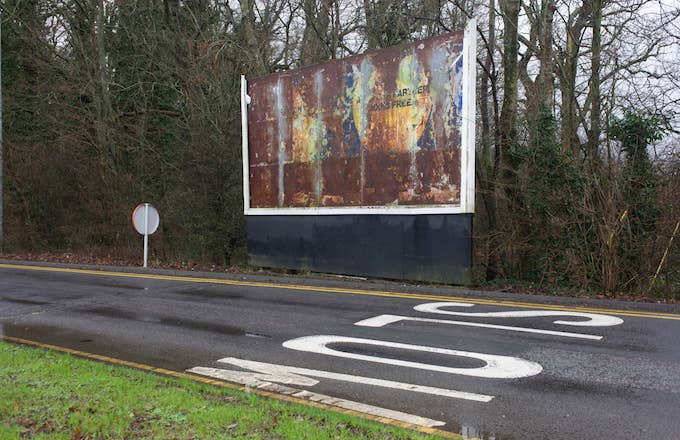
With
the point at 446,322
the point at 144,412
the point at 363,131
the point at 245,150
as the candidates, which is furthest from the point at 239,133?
the point at 144,412

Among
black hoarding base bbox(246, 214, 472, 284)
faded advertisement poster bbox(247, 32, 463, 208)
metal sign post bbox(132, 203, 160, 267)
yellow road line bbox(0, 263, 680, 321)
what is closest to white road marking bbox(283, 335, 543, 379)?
yellow road line bbox(0, 263, 680, 321)

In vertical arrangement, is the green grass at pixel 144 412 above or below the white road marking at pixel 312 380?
above

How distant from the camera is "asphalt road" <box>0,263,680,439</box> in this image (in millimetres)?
4930

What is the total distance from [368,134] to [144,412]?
33.6ft

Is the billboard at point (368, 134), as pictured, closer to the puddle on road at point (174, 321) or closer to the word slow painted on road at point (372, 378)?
the word slow painted on road at point (372, 378)

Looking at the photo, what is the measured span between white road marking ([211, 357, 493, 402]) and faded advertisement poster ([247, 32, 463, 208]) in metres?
7.08

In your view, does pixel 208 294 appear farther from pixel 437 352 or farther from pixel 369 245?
pixel 437 352

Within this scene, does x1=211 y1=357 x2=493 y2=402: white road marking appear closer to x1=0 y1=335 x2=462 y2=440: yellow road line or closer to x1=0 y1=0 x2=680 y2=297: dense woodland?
x1=0 y1=335 x2=462 y2=440: yellow road line

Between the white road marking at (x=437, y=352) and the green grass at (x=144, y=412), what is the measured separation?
6.02 feet

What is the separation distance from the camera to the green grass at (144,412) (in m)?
4.20

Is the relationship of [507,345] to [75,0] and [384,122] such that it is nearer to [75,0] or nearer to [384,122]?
[384,122]

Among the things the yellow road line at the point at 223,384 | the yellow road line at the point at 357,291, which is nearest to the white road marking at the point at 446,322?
the yellow road line at the point at 357,291

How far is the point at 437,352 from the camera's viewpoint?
6.87m

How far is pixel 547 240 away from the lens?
12.1 m
